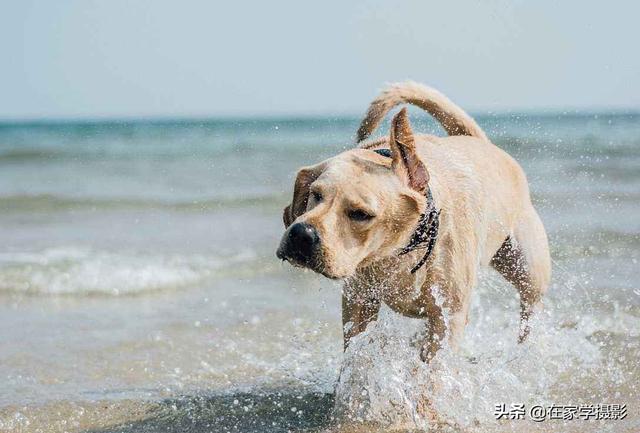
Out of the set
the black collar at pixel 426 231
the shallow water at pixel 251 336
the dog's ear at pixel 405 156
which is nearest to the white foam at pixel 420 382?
the shallow water at pixel 251 336

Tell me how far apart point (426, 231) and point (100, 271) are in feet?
14.6

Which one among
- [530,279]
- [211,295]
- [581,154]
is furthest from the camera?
[581,154]

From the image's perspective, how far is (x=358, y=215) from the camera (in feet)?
11.3

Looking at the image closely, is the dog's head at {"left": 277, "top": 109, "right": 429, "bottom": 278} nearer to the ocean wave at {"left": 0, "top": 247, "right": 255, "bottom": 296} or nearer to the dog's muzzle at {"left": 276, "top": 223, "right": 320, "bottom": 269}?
the dog's muzzle at {"left": 276, "top": 223, "right": 320, "bottom": 269}

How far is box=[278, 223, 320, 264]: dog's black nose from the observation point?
3287 mm

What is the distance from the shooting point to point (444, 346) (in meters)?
4.17

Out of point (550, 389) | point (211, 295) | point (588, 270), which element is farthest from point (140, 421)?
point (588, 270)

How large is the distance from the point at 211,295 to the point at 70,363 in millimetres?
1793

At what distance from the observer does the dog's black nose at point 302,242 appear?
3.29 m

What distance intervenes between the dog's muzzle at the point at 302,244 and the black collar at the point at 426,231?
582mm

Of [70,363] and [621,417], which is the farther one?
[70,363]

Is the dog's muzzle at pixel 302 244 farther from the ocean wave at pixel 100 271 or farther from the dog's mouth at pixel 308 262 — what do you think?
the ocean wave at pixel 100 271

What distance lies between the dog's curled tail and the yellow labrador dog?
0.4 inches

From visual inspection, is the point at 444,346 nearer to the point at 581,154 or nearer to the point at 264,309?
the point at 264,309
